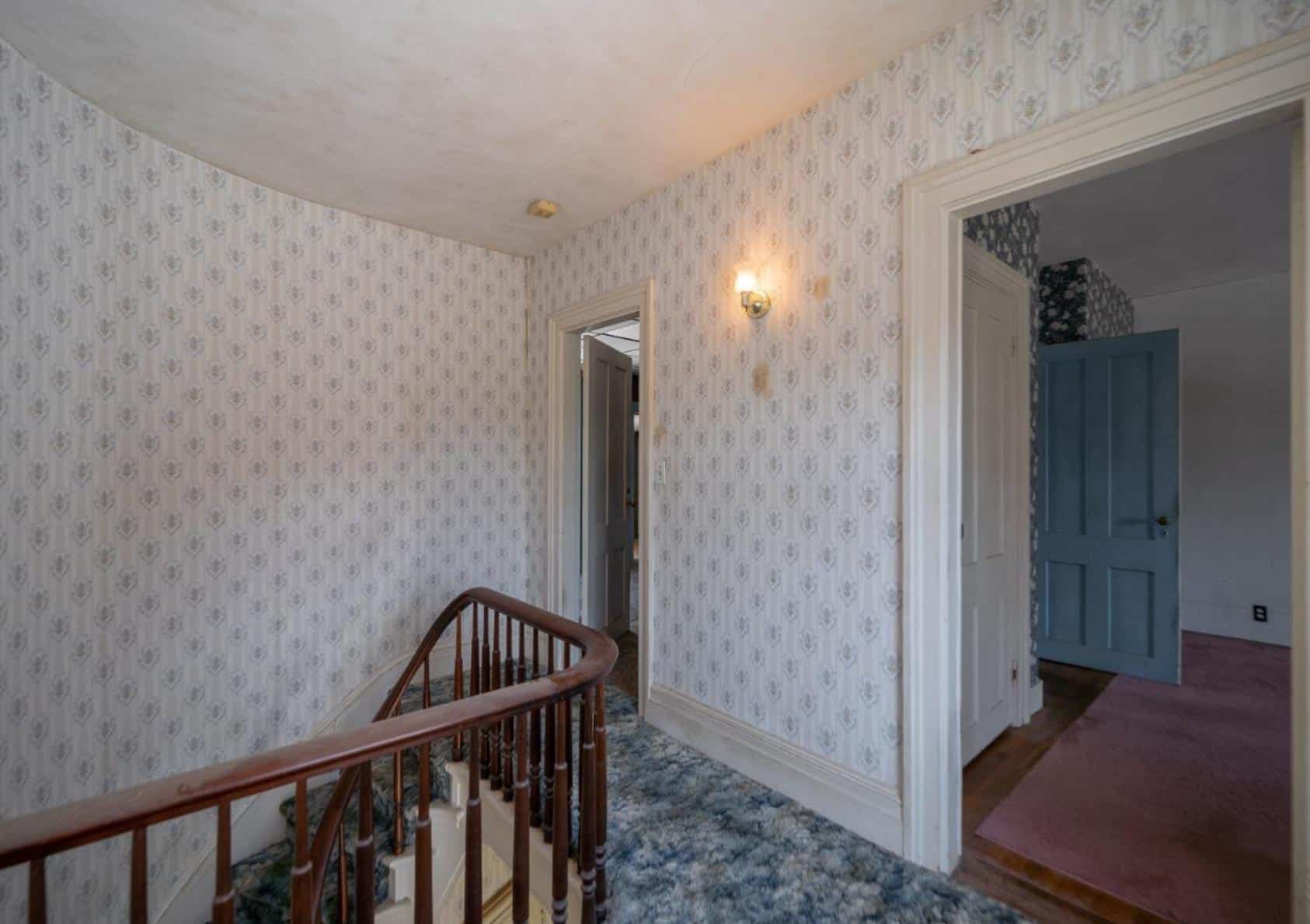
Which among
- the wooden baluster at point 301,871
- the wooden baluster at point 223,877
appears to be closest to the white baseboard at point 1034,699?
the wooden baluster at point 301,871

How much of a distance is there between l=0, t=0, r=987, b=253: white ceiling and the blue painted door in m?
2.85

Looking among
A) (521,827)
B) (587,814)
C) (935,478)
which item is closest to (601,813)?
(587,814)

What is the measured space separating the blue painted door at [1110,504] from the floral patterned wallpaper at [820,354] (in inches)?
105

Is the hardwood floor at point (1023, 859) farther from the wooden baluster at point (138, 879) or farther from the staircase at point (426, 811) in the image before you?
the wooden baluster at point (138, 879)

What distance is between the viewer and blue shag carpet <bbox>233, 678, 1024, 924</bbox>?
167cm

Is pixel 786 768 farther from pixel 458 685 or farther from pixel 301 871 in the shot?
pixel 301 871

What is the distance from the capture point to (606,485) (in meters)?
3.94

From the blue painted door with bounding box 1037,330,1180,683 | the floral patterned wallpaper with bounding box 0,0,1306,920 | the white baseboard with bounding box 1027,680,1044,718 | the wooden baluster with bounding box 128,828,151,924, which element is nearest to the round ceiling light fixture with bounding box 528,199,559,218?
the floral patterned wallpaper with bounding box 0,0,1306,920

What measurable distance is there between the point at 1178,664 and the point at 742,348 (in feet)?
10.9

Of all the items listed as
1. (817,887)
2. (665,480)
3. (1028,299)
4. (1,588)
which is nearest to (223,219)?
(1,588)

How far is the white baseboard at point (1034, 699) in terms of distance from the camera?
304 centimetres

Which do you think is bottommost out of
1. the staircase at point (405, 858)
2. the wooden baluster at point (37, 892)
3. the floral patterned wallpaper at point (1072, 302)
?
the staircase at point (405, 858)

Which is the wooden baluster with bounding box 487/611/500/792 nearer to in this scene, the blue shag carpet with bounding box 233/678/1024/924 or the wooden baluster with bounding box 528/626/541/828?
the blue shag carpet with bounding box 233/678/1024/924

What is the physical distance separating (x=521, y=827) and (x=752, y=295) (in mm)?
1895
